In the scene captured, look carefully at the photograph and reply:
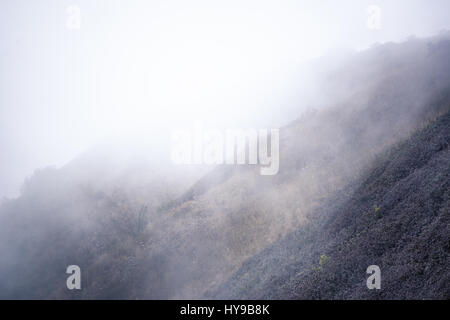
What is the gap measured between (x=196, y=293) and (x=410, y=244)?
1140 centimetres

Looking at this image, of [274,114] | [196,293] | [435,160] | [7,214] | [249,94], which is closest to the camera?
[435,160]

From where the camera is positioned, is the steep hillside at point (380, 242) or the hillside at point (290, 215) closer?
the steep hillside at point (380, 242)

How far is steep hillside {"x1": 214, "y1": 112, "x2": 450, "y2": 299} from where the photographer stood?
606 cm

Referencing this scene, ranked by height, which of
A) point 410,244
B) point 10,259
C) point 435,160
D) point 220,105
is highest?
point 220,105

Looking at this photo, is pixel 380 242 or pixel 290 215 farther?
pixel 290 215

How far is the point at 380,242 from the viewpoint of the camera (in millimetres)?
7930

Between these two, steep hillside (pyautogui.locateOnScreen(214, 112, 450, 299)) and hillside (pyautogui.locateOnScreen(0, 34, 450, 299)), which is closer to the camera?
steep hillside (pyautogui.locateOnScreen(214, 112, 450, 299))

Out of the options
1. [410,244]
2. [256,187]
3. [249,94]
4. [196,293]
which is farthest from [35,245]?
[249,94]

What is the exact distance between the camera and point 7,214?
1167 inches

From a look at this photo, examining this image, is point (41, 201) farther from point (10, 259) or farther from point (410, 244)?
point (410, 244)

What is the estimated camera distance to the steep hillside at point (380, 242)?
6062mm

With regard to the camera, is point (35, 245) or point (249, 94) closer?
point (35, 245)

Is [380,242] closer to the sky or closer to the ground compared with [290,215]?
closer to the ground
